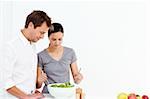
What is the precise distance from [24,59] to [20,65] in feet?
0.12

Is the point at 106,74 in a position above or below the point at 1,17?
below

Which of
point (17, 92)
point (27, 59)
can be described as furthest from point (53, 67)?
point (17, 92)

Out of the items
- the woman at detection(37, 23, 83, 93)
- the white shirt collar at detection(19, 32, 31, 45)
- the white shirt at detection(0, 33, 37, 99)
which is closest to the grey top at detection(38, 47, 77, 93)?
the woman at detection(37, 23, 83, 93)

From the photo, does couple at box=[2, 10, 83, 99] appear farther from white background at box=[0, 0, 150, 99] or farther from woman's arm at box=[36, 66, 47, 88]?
white background at box=[0, 0, 150, 99]

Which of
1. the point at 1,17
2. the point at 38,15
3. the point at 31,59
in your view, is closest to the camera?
the point at 38,15

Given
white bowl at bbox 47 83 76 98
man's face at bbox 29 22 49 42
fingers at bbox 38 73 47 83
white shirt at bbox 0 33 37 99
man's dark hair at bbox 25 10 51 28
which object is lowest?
white bowl at bbox 47 83 76 98

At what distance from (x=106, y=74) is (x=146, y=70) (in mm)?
333

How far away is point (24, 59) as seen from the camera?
173 cm

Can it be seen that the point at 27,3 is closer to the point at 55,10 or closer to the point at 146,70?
the point at 55,10

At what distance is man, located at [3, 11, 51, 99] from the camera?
5.43ft

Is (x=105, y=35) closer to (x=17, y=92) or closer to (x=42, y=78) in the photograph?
(x=42, y=78)

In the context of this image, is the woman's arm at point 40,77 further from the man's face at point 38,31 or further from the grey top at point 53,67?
the man's face at point 38,31

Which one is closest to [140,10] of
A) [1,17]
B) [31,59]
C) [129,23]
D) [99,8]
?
[129,23]

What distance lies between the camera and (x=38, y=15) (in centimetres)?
168
